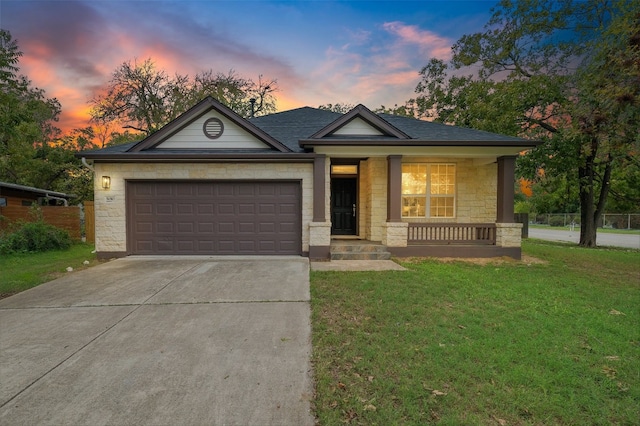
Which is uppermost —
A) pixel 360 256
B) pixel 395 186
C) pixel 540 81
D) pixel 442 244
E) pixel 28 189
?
pixel 540 81

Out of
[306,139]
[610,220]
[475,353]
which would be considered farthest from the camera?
[610,220]

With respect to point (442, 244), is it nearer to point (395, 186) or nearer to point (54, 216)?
point (395, 186)

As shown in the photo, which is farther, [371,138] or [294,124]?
[294,124]

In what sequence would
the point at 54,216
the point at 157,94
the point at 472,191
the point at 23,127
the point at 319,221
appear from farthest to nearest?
the point at 157,94 < the point at 23,127 < the point at 54,216 < the point at 472,191 < the point at 319,221

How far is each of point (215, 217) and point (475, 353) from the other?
7462 millimetres

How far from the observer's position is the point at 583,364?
2736 millimetres

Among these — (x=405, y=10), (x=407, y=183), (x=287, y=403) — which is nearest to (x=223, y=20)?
(x=405, y=10)

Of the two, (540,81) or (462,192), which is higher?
(540,81)

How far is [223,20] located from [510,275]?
50.7ft

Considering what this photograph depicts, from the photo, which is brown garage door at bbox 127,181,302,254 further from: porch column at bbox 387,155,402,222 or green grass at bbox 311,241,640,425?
green grass at bbox 311,241,640,425

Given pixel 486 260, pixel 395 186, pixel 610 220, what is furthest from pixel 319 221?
pixel 610 220

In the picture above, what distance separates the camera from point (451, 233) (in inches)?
358

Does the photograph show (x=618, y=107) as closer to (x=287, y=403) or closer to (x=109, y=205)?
(x=287, y=403)

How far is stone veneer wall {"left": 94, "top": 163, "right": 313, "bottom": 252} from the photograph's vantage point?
27.5ft
